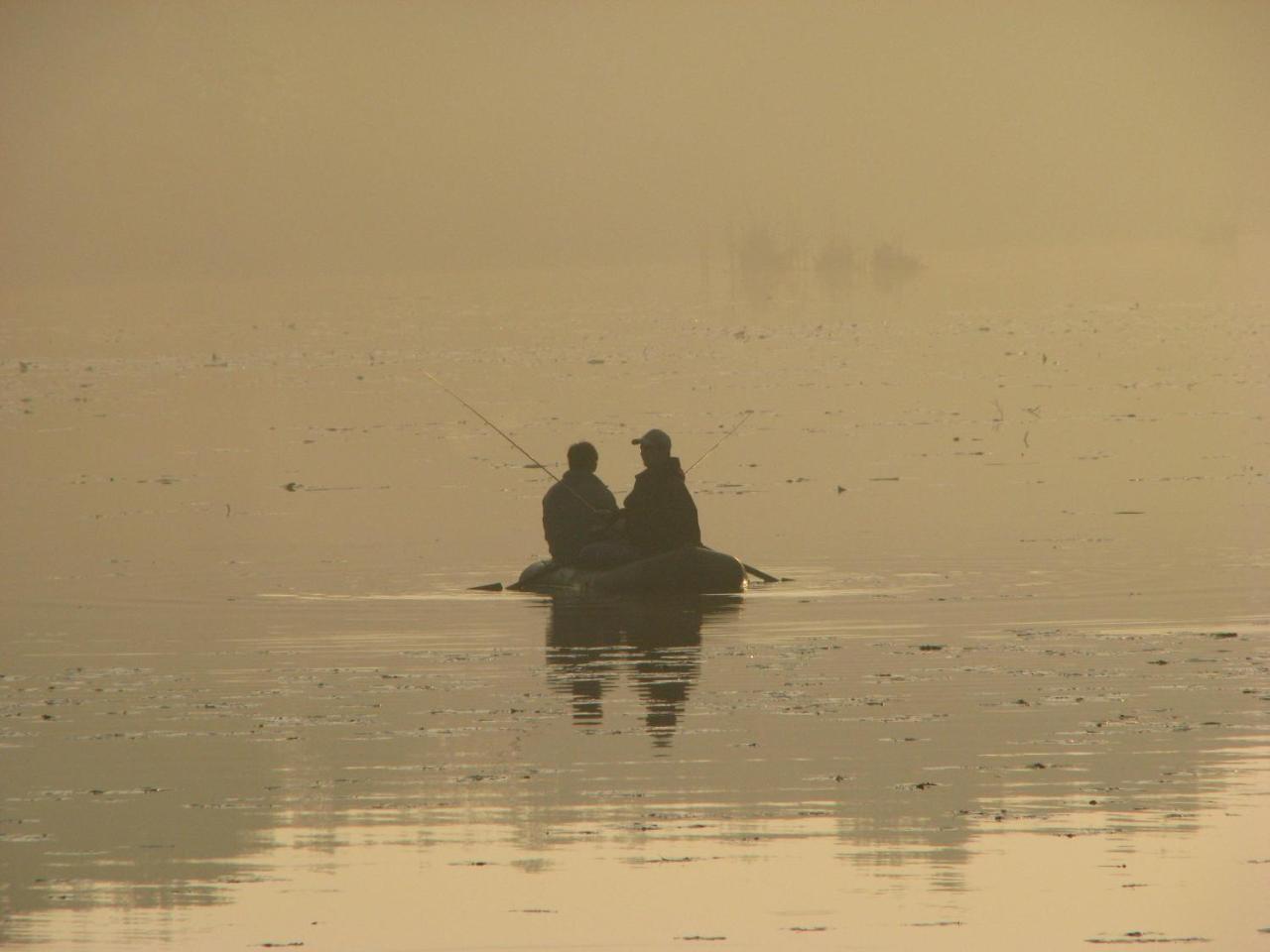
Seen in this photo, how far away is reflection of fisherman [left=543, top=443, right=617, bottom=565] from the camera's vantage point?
23625 mm

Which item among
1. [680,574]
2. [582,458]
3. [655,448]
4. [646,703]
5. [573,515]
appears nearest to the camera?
[646,703]

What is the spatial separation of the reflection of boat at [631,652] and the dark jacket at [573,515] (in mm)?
595

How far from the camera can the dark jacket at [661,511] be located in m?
23.0

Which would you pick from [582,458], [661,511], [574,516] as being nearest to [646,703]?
[661,511]

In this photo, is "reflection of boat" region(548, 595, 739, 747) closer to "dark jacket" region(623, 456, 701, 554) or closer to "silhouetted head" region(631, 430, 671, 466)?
"dark jacket" region(623, 456, 701, 554)

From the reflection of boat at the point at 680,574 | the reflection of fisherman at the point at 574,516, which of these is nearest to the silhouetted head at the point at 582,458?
the reflection of fisherman at the point at 574,516

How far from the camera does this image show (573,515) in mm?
23703

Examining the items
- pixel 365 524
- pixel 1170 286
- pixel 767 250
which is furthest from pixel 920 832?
pixel 767 250

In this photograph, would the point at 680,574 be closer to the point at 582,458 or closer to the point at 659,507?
the point at 659,507

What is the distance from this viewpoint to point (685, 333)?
84.2m

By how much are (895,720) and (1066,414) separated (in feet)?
98.2

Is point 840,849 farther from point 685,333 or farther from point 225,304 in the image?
point 225,304

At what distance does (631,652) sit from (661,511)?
10.5ft

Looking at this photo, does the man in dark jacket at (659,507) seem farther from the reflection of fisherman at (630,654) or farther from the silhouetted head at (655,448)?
the reflection of fisherman at (630,654)
